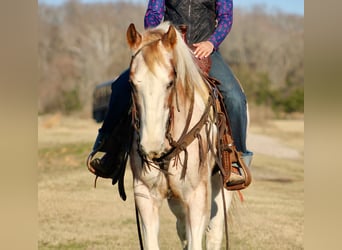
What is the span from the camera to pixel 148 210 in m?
4.50

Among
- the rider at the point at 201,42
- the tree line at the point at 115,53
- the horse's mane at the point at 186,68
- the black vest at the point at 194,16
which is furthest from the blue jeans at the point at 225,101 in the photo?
the tree line at the point at 115,53

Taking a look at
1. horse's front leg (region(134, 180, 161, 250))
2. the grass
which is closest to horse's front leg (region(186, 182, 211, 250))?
horse's front leg (region(134, 180, 161, 250))

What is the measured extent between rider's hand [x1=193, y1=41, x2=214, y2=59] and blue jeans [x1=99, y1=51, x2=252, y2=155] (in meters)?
0.38

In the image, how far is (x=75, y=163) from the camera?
19.3 meters

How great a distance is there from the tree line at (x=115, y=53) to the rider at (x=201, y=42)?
110ft

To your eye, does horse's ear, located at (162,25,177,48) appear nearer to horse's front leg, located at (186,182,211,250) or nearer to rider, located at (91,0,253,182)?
rider, located at (91,0,253,182)

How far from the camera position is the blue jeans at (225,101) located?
16.3 ft

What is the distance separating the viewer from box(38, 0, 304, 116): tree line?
46.6 metres

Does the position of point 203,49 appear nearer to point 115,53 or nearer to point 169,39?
point 169,39

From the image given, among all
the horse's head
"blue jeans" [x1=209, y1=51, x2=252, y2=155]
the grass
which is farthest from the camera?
the grass
